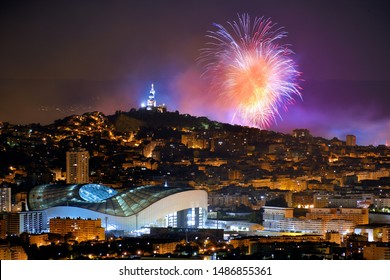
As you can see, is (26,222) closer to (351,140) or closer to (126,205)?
(126,205)

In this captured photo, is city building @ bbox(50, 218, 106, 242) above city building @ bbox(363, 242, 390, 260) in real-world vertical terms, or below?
above

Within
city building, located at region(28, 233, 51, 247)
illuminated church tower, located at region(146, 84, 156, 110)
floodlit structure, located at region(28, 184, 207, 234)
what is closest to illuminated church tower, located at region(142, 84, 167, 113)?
illuminated church tower, located at region(146, 84, 156, 110)

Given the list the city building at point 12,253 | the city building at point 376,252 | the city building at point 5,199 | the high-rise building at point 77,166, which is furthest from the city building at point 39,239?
the high-rise building at point 77,166

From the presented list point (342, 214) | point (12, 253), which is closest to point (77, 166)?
point (342, 214)

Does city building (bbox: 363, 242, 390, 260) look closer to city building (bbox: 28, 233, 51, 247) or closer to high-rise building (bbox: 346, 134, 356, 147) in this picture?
city building (bbox: 28, 233, 51, 247)

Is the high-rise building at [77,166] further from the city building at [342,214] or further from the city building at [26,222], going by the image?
the city building at [342,214]
